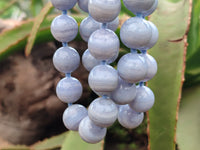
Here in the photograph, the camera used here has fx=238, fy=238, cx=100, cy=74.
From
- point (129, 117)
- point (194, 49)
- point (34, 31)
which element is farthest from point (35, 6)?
point (129, 117)

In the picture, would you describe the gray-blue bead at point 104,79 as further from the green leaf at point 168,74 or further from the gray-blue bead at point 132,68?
the green leaf at point 168,74

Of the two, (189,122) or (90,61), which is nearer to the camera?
(90,61)

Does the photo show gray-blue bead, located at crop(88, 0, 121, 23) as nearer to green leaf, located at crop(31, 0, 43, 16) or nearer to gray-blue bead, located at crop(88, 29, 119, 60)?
gray-blue bead, located at crop(88, 29, 119, 60)

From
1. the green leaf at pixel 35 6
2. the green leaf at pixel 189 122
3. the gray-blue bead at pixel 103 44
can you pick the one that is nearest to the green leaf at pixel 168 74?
the green leaf at pixel 189 122

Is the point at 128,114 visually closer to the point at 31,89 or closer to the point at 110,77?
the point at 110,77

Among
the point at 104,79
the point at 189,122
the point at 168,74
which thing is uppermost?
the point at 104,79

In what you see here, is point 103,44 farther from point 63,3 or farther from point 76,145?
point 76,145

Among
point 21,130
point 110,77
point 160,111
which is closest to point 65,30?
point 110,77
